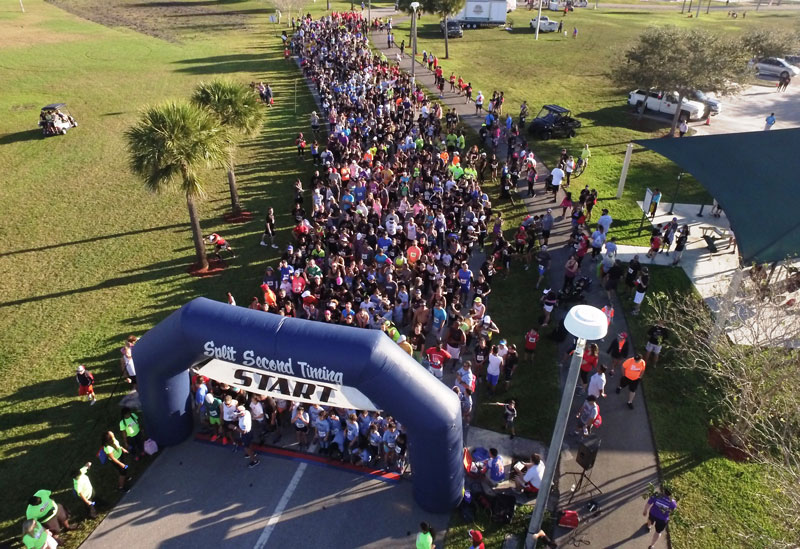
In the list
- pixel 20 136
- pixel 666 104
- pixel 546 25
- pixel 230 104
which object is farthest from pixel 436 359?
pixel 546 25

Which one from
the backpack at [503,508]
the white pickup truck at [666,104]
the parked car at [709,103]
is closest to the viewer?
the backpack at [503,508]

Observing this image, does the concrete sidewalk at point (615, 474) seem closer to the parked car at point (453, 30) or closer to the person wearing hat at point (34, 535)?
the person wearing hat at point (34, 535)

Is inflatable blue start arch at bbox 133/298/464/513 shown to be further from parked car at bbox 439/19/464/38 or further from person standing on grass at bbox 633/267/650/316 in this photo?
parked car at bbox 439/19/464/38

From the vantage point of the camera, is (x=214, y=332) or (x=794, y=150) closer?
(x=214, y=332)

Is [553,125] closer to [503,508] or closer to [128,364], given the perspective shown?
[503,508]

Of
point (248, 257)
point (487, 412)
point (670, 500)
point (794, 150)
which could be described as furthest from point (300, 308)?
point (794, 150)

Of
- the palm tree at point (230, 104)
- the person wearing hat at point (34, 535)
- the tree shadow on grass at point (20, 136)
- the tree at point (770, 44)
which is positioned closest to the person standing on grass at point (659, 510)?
the person wearing hat at point (34, 535)

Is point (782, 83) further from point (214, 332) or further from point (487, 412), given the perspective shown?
point (214, 332)
